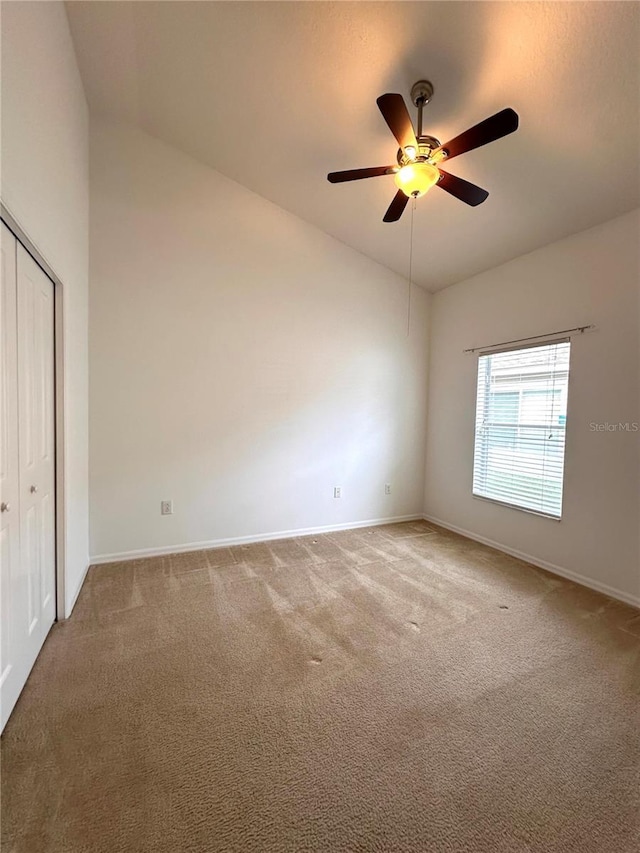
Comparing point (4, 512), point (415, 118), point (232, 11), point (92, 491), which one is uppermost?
point (232, 11)

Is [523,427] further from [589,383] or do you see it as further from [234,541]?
[234,541]

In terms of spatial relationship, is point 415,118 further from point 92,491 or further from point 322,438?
point 92,491

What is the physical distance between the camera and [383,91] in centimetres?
217

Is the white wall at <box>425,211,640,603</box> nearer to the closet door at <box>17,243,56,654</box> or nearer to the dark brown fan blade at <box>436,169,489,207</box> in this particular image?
the dark brown fan blade at <box>436,169,489,207</box>

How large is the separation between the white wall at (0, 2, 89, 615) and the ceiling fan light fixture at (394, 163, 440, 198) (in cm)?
171

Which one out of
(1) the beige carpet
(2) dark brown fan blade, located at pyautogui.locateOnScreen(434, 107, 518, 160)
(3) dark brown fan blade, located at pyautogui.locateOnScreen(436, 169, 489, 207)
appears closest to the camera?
(1) the beige carpet

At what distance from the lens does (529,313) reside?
10.4ft

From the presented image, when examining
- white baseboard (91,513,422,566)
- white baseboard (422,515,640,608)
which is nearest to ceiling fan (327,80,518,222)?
white baseboard (422,515,640,608)

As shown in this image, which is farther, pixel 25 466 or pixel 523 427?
pixel 523 427

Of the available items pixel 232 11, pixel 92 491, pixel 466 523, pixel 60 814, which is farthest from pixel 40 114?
pixel 466 523

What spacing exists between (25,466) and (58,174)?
5.27ft

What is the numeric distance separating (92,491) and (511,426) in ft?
12.4

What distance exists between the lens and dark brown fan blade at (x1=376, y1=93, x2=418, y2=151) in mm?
1577

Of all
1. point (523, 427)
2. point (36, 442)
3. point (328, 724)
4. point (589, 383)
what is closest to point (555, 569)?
point (523, 427)
